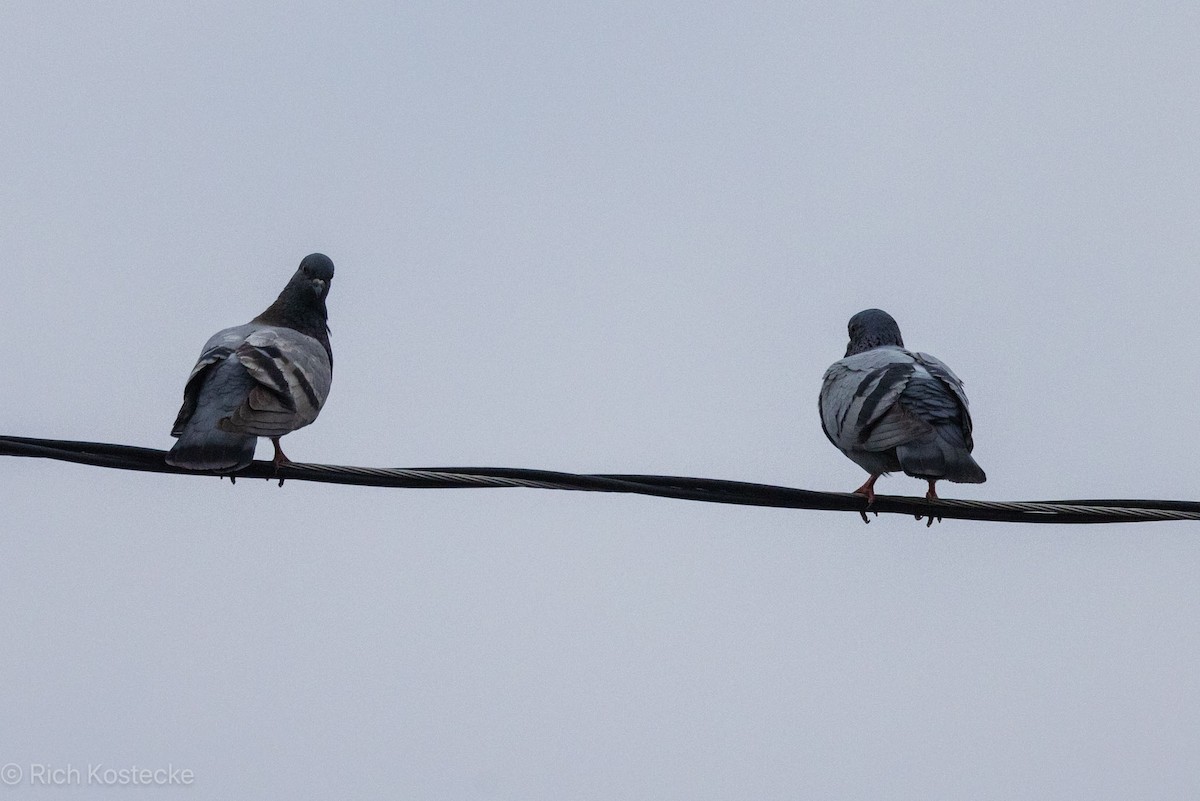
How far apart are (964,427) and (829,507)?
6.67 feet

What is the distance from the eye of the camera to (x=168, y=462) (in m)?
6.64

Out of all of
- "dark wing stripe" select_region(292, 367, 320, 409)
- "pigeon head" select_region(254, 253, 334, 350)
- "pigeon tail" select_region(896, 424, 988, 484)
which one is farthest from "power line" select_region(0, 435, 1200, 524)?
"pigeon head" select_region(254, 253, 334, 350)

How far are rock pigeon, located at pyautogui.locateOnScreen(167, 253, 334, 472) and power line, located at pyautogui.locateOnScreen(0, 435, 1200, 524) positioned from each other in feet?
2.53

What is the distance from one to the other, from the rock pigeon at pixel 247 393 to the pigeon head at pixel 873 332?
3.71 m

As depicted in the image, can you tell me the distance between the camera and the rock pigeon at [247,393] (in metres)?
7.33

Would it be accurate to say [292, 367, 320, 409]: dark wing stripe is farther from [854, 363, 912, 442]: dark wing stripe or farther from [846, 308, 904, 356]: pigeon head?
[846, 308, 904, 356]: pigeon head

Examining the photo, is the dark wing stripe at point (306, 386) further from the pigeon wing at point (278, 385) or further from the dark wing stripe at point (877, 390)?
the dark wing stripe at point (877, 390)

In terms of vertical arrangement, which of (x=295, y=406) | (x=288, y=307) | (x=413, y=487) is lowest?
(x=413, y=487)

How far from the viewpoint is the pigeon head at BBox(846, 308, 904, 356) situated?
10750mm

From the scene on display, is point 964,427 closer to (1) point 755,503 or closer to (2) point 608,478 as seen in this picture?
(1) point 755,503

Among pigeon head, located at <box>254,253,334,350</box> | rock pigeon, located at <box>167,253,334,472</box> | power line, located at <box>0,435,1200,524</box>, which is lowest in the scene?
power line, located at <box>0,435,1200,524</box>

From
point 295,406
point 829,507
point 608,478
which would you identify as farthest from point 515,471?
point 295,406

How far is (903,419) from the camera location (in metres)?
8.05

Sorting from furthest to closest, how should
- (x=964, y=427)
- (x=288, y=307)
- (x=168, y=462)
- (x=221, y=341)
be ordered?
(x=288, y=307) → (x=221, y=341) → (x=964, y=427) → (x=168, y=462)
